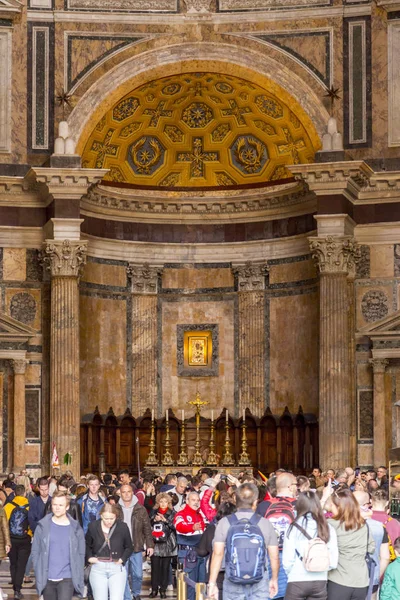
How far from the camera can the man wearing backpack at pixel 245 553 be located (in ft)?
50.0

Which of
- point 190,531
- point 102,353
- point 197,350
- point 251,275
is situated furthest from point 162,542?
point 197,350

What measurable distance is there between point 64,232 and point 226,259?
7.19 meters

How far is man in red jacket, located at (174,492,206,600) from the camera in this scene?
2128 cm

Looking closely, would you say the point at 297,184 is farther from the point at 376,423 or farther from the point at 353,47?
the point at 376,423

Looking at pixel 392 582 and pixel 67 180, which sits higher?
pixel 67 180

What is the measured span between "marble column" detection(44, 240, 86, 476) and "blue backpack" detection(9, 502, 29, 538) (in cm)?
1608

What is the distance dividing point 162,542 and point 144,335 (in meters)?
22.6

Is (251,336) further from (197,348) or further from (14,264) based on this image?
(14,264)

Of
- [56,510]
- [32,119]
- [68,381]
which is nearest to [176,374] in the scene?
[68,381]

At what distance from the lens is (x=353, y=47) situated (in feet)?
138

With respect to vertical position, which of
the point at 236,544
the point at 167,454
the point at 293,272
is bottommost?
the point at 236,544

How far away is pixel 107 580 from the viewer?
60.6 ft

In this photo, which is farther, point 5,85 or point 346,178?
point 5,85

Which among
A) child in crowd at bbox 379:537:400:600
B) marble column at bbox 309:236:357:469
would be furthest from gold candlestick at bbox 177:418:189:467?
child in crowd at bbox 379:537:400:600
